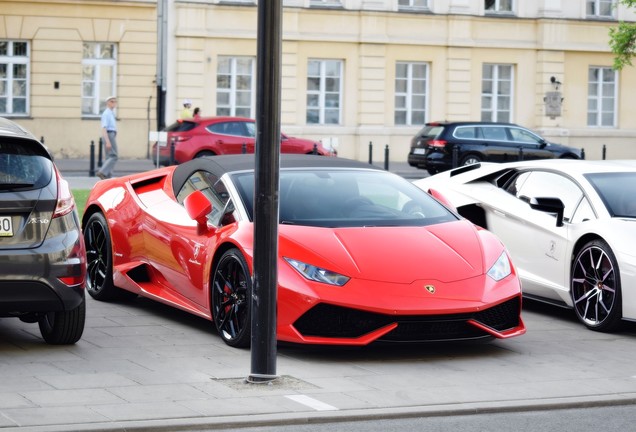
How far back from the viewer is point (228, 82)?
40281mm

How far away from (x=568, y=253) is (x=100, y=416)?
15.6ft

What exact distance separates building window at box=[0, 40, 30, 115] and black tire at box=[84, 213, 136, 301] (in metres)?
27.7

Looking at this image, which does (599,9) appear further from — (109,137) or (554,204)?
(554,204)

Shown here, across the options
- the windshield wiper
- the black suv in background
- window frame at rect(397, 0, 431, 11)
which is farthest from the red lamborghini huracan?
window frame at rect(397, 0, 431, 11)

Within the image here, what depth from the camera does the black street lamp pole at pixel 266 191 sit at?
24.5ft

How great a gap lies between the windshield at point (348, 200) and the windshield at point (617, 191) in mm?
1442

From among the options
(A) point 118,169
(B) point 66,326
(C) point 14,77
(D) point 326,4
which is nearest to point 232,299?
(B) point 66,326

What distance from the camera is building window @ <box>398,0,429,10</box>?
4203 cm

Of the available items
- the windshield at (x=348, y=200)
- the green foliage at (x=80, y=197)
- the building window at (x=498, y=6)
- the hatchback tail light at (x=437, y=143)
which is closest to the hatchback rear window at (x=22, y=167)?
the windshield at (x=348, y=200)

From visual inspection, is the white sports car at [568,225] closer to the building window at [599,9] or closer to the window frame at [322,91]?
the window frame at [322,91]

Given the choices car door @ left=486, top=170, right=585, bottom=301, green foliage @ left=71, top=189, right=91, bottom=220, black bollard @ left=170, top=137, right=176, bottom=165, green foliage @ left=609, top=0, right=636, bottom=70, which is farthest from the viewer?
green foliage @ left=609, top=0, right=636, bottom=70

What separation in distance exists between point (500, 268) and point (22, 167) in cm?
324

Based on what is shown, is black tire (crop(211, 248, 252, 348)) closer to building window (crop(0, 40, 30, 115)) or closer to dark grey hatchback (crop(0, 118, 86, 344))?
dark grey hatchback (crop(0, 118, 86, 344))

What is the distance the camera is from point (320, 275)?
8227mm
